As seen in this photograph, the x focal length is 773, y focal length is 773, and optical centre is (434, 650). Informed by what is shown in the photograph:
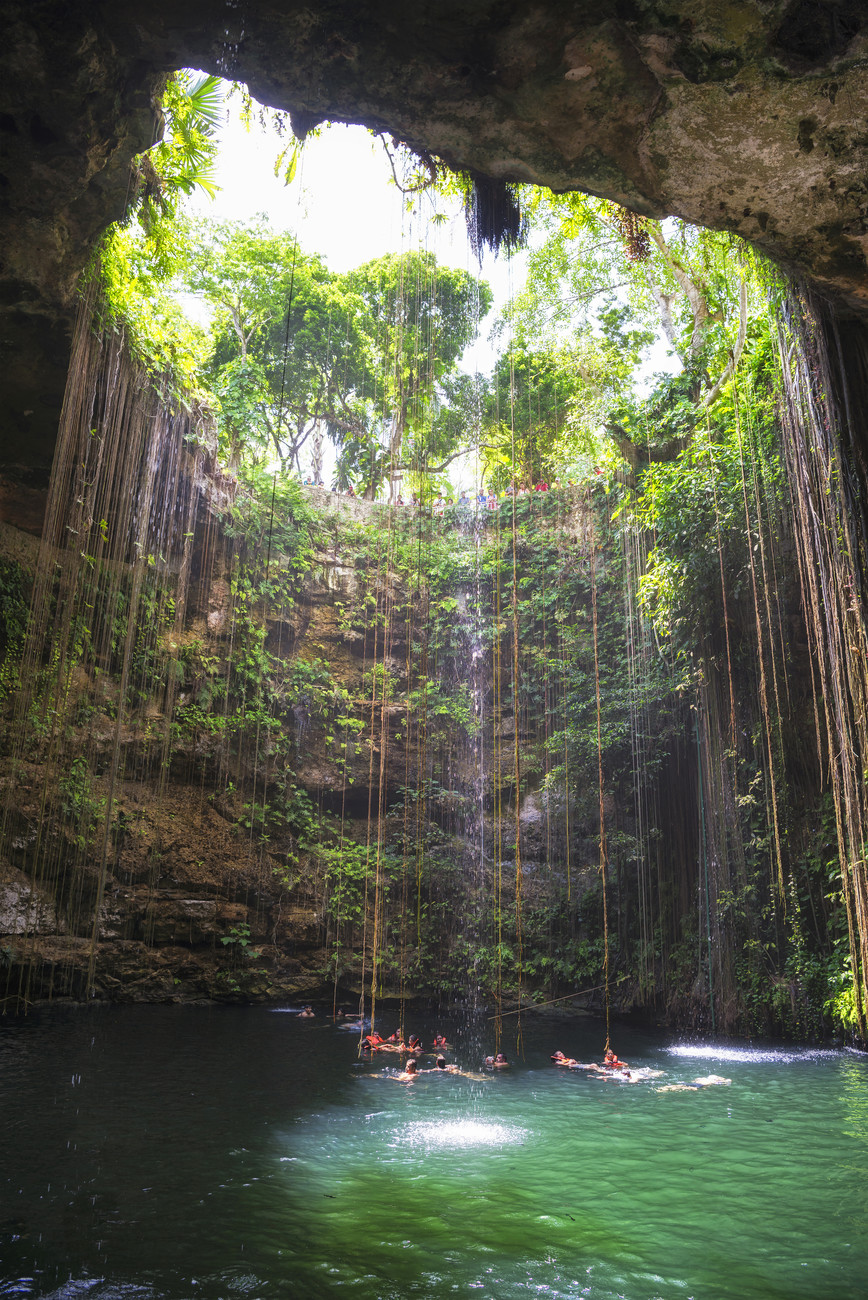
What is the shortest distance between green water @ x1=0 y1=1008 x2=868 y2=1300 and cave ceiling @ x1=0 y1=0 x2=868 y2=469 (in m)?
4.91

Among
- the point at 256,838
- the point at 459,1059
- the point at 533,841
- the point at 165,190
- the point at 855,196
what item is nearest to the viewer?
the point at 855,196

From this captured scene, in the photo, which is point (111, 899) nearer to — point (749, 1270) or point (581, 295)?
point (749, 1270)

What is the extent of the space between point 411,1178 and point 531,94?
5908 millimetres

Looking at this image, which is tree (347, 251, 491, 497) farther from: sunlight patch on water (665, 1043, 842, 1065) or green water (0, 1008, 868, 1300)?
green water (0, 1008, 868, 1300)

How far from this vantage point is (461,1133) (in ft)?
18.0

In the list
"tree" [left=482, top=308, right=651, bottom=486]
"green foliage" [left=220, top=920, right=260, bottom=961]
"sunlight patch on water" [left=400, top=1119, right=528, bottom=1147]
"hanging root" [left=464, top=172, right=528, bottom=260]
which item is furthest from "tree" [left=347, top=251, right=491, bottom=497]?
"sunlight patch on water" [left=400, top=1119, right=528, bottom=1147]

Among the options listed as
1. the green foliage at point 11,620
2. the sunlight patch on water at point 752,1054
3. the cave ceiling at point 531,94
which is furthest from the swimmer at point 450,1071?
the cave ceiling at point 531,94

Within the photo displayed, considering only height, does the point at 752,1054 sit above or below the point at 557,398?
below

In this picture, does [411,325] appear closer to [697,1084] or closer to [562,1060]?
[562,1060]

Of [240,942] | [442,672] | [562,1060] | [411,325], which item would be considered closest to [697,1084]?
[562,1060]

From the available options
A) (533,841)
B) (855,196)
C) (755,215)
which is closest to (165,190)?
(755,215)

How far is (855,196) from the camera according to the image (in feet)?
12.5

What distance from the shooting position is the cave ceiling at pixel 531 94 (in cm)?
346

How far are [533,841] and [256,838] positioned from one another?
454 cm
